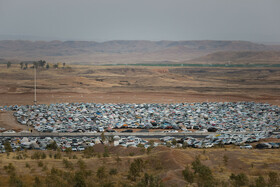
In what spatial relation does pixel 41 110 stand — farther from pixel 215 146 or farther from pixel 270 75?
pixel 270 75

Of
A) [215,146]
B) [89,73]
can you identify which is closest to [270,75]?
[89,73]

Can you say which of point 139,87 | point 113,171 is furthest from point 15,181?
point 139,87

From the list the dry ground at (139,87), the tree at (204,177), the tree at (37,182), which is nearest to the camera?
the tree at (37,182)

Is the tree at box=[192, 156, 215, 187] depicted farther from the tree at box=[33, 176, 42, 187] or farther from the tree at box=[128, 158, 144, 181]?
the tree at box=[33, 176, 42, 187]

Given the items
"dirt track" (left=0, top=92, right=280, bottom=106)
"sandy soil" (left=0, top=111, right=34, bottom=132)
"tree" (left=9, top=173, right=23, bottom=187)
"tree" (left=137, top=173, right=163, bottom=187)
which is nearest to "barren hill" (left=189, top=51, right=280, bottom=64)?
"dirt track" (left=0, top=92, right=280, bottom=106)

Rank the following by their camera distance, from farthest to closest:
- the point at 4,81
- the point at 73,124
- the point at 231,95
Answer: the point at 4,81 → the point at 231,95 → the point at 73,124

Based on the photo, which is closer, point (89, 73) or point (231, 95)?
point (231, 95)

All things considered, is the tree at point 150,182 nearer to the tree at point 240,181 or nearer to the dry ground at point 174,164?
the dry ground at point 174,164

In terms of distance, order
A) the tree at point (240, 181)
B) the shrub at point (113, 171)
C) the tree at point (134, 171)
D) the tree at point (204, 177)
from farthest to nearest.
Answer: the shrub at point (113, 171)
the tree at point (134, 171)
the tree at point (240, 181)
the tree at point (204, 177)

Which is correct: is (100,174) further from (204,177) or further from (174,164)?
(204,177)

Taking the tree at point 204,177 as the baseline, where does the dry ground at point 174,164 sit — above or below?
below

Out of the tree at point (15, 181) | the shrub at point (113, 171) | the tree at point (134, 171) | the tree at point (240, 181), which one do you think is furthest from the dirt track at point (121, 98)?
the tree at point (240, 181)
